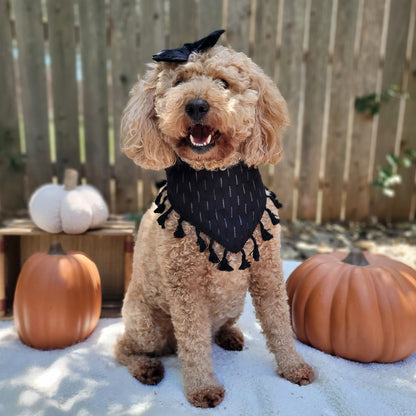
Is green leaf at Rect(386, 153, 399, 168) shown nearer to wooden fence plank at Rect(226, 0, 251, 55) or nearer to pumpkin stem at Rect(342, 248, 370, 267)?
wooden fence plank at Rect(226, 0, 251, 55)

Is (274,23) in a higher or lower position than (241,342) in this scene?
higher

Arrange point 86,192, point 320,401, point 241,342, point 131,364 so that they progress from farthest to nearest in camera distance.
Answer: point 86,192 < point 241,342 < point 131,364 < point 320,401

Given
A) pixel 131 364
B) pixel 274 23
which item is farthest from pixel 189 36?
pixel 131 364

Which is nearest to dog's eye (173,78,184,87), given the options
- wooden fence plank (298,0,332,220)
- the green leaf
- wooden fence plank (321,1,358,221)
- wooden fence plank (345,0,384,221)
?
wooden fence plank (298,0,332,220)

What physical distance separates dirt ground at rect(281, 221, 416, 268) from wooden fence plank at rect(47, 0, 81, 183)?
7.33 feet

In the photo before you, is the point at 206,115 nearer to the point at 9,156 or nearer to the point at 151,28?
the point at 151,28

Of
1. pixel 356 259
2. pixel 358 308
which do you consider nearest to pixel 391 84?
pixel 356 259

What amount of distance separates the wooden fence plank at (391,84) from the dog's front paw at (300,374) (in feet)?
9.75

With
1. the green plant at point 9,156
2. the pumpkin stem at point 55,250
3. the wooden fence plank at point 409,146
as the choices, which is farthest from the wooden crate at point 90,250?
the wooden fence plank at point 409,146

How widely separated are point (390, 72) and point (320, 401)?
3.49 m

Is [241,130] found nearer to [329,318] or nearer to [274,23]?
[329,318]

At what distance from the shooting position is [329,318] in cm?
198

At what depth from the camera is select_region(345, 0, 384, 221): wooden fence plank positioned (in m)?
4.07

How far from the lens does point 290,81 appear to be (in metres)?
4.13
